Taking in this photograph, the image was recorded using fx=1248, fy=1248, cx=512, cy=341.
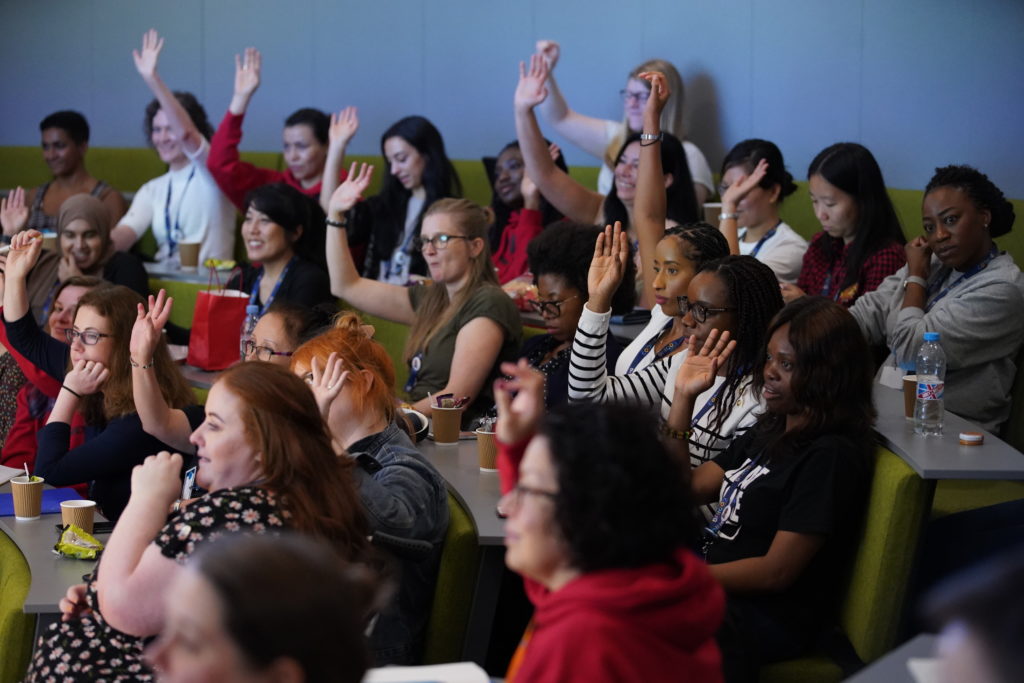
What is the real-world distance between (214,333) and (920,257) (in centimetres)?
240

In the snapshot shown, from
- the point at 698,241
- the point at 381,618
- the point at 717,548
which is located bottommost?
the point at 381,618

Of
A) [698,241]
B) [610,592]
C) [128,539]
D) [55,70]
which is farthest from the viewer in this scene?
[55,70]

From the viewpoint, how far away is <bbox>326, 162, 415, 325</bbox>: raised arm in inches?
176

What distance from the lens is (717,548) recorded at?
Answer: 99.9 inches

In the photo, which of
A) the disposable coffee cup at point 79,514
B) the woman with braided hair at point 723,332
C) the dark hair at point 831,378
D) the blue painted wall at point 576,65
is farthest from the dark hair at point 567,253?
the blue painted wall at point 576,65

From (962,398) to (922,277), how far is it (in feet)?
1.34

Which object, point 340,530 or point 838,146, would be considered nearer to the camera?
point 340,530

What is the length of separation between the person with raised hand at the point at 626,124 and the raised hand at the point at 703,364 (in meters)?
2.79

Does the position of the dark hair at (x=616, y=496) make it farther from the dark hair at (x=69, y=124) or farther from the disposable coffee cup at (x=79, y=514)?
the dark hair at (x=69, y=124)

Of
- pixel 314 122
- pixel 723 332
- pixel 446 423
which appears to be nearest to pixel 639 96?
pixel 314 122

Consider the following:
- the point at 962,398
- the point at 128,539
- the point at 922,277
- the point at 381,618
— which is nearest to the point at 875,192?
the point at 922,277

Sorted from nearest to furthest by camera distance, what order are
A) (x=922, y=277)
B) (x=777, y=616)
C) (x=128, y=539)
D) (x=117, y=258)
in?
(x=128, y=539) < (x=777, y=616) < (x=922, y=277) < (x=117, y=258)

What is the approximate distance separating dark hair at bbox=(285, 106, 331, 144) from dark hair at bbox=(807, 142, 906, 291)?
309 centimetres

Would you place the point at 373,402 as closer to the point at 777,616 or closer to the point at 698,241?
the point at 777,616
